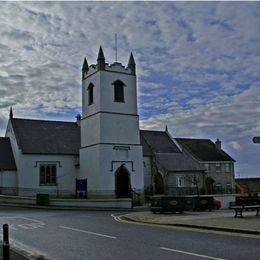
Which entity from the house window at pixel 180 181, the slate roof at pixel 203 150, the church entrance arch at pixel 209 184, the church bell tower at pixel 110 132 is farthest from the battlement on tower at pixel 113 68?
the slate roof at pixel 203 150

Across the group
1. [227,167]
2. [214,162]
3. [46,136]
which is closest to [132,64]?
[46,136]

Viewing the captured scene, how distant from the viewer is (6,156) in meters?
49.8

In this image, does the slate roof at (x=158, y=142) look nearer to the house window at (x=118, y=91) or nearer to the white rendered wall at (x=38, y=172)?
the white rendered wall at (x=38, y=172)

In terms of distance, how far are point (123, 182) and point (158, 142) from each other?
57.4ft

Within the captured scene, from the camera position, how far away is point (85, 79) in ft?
163

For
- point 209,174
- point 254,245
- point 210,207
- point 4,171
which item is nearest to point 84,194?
point 4,171

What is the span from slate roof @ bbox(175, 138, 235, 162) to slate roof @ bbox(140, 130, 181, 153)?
242 centimetres

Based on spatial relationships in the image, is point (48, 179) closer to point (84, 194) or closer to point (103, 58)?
point (84, 194)

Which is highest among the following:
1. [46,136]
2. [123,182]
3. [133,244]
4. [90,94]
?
[90,94]

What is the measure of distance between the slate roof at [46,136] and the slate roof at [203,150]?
1825cm

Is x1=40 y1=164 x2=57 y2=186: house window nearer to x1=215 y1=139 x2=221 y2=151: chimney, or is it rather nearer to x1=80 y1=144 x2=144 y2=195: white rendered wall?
x1=80 y1=144 x2=144 y2=195: white rendered wall

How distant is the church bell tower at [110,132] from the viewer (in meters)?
45.7

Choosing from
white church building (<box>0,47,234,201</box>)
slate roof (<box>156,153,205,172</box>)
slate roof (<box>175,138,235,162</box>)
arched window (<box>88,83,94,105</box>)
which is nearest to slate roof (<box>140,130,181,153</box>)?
slate roof (<box>156,153,205,172</box>)

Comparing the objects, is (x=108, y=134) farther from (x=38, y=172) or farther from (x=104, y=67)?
(x=38, y=172)
